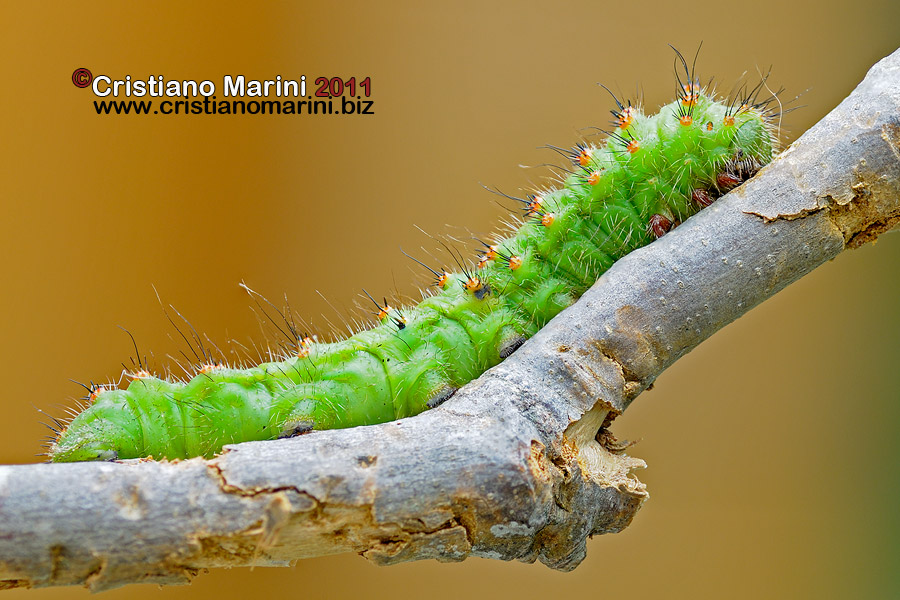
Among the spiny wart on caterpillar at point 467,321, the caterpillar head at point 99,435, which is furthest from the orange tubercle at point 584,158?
the caterpillar head at point 99,435

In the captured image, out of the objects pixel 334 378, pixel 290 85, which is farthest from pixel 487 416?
pixel 290 85

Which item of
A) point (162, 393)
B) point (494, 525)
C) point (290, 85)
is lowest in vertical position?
point (494, 525)

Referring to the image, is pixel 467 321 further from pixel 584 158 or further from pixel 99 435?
pixel 99 435

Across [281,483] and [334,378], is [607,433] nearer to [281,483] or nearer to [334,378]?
[334,378]

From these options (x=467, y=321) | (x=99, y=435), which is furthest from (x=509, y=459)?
(x=99, y=435)

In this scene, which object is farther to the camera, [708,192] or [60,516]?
[708,192]

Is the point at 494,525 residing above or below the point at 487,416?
below

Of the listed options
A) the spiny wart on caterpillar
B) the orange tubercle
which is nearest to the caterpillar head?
the spiny wart on caterpillar
